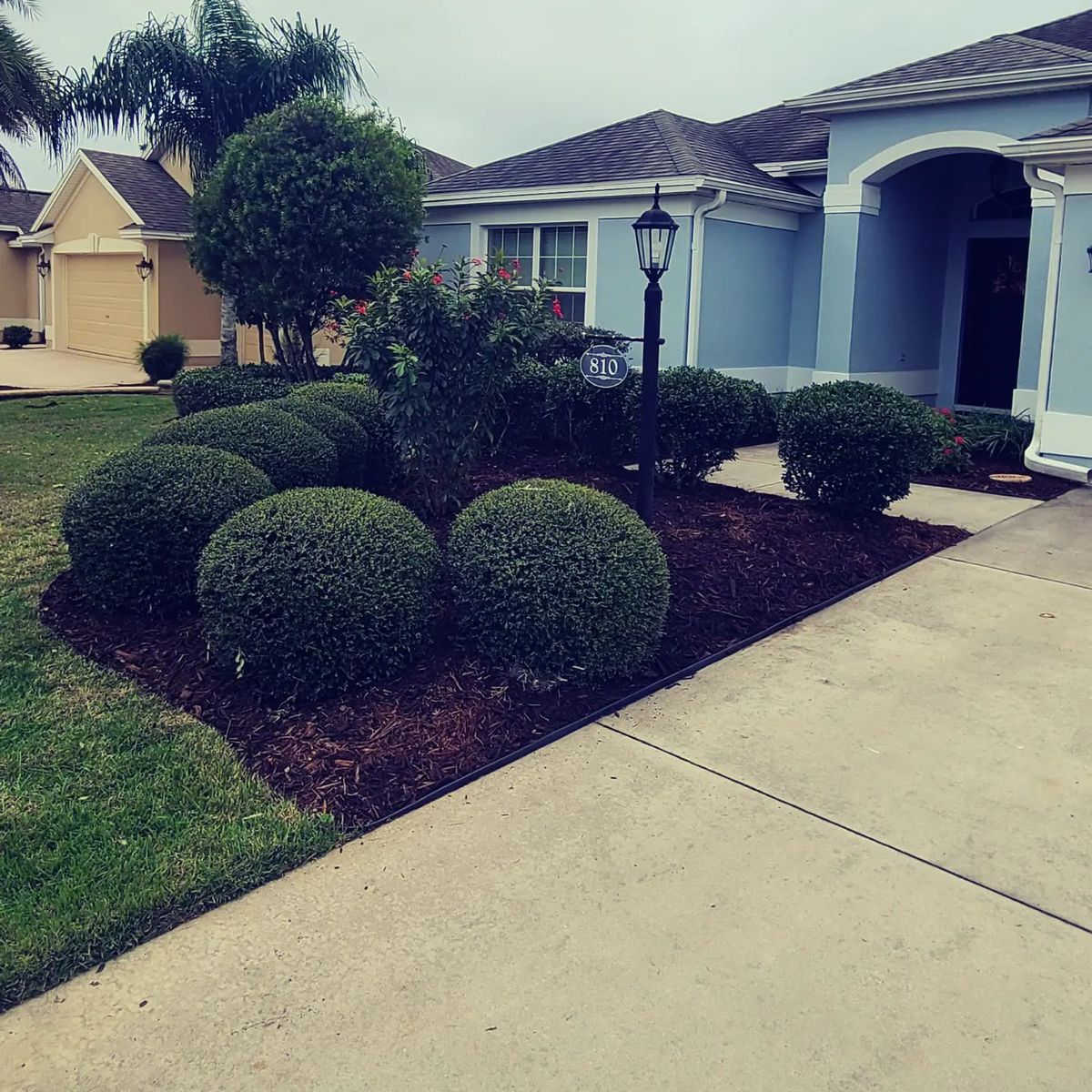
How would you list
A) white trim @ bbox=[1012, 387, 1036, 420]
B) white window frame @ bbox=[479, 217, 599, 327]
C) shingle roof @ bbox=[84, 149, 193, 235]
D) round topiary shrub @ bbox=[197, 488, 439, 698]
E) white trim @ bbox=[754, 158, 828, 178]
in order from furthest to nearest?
shingle roof @ bbox=[84, 149, 193, 235]
white trim @ bbox=[754, 158, 828, 178]
white window frame @ bbox=[479, 217, 599, 327]
white trim @ bbox=[1012, 387, 1036, 420]
round topiary shrub @ bbox=[197, 488, 439, 698]

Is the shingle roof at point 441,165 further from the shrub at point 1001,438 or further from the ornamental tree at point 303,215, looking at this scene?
the shrub at point 1001,438

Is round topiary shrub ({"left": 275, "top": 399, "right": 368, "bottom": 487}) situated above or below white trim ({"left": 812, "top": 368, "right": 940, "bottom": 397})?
below

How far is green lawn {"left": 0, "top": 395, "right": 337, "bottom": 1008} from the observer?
Result: 306 centimetres

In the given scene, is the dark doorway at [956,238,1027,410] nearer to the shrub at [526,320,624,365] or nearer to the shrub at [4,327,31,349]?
the shrub at [526,320,624,365]

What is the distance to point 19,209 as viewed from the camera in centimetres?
3131

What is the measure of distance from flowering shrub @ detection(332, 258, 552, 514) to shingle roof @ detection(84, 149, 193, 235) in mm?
16429

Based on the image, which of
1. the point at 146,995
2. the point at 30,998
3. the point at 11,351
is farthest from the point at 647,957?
the point at 11,351

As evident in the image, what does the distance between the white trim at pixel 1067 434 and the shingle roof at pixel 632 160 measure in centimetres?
480

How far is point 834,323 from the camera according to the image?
13.2m

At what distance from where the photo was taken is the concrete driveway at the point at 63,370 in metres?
18.5

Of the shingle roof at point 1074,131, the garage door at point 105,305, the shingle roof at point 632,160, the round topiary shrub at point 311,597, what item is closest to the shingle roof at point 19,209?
the garage door at point 105,305

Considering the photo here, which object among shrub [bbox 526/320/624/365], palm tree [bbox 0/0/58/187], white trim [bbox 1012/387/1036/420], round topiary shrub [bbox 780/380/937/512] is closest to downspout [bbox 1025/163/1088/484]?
white trim [bbox 1012/387/1036/420]

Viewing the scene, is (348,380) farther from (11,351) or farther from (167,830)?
(11,351)

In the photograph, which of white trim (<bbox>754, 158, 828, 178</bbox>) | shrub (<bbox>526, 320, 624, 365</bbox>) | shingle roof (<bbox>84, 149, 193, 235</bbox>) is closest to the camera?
shrub (<bbox>526, 320, 624, 365</bbox>)
